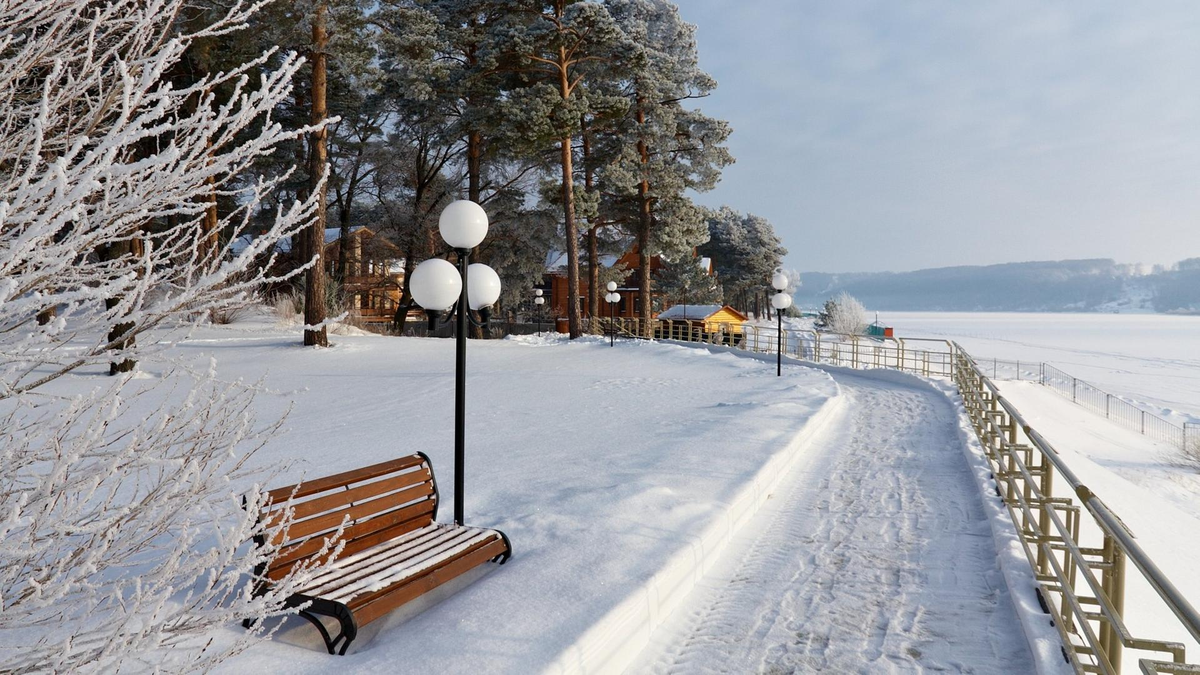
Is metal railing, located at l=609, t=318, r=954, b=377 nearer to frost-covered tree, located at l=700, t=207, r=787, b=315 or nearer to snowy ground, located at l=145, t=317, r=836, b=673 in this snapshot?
snowy ground, located at l=145, t=317, r=836, b=673

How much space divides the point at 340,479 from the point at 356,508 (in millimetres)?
226

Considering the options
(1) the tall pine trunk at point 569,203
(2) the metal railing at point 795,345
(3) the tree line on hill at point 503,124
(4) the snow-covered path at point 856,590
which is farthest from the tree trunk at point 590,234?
(4) the snow-covered path at point 856,590

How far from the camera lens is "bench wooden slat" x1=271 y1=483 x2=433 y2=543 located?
154 inches

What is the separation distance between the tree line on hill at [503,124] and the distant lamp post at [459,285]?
13843mm

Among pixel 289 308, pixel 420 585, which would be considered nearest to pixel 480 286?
pixel 420 585

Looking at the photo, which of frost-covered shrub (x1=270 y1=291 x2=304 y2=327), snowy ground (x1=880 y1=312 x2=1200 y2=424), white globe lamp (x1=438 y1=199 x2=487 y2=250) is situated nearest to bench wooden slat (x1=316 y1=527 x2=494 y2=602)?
white globe lamp (x1=438 y1=199 x2=487 y2=250)

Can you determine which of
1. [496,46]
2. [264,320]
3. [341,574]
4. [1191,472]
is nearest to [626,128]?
[496,46]

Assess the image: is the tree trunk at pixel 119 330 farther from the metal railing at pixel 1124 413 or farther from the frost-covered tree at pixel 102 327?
the metal railing at pixel 1124 413

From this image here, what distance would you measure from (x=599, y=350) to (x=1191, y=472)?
1885cm

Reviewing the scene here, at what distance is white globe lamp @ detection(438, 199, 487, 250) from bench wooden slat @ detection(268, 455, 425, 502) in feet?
5.75

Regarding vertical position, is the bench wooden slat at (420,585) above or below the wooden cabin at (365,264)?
below

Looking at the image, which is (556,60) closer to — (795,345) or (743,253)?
(795,345)

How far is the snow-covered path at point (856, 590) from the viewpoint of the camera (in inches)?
159

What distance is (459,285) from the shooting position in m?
5.61
